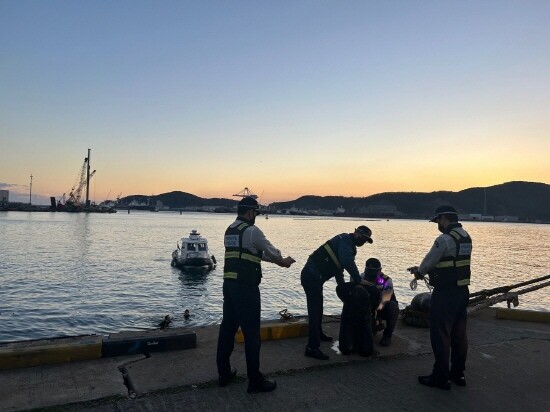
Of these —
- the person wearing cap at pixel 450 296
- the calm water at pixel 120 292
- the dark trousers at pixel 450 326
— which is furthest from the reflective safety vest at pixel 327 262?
the calm water at pixel 120 292

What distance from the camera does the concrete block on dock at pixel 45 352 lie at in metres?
5.30

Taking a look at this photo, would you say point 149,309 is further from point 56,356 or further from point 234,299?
point 234,299

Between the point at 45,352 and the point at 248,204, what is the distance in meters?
3.35

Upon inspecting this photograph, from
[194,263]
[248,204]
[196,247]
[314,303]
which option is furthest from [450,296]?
[196,247]

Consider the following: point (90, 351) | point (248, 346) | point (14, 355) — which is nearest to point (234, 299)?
→ point (248, 346)

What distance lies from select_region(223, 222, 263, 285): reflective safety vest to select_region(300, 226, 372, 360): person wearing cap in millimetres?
1635

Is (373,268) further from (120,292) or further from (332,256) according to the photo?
(120,292)

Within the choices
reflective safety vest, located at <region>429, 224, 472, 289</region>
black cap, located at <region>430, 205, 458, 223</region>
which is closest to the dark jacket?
reflective safety vest, located at <region>429, 224, 472, 289</region>

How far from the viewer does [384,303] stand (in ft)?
23.0

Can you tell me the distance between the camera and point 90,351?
575 centimetres

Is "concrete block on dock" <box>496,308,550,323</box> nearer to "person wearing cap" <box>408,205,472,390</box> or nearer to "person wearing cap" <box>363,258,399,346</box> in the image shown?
"person wearing cap" <box>363,258,399,346</box>

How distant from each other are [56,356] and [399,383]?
453cm

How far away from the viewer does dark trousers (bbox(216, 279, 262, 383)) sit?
16.0 feet

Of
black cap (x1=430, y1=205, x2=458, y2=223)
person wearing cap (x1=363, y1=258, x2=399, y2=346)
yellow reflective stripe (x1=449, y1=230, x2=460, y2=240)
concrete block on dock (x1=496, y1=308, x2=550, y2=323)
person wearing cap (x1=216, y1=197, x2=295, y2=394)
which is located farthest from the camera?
concrete block on dock (x1=496, y1=308, x2=550, y2=323)
